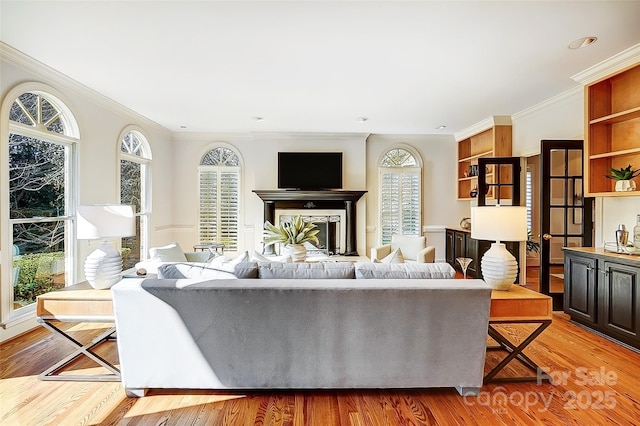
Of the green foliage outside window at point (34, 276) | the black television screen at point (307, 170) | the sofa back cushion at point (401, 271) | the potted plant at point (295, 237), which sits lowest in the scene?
the green foliage outside window at point (34, 276)

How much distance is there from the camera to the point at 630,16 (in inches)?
98.9

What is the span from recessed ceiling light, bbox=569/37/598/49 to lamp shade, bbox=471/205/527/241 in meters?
1.64

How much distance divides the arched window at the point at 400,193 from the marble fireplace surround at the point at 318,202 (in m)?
0.71

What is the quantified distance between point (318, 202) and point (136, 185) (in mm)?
3181

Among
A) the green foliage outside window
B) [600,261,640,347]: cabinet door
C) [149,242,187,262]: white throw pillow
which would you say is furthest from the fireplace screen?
[600,261,640,347]: cabinet door

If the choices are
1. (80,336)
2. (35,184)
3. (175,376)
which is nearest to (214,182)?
(35,184)

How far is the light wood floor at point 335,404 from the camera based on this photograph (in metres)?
2.04

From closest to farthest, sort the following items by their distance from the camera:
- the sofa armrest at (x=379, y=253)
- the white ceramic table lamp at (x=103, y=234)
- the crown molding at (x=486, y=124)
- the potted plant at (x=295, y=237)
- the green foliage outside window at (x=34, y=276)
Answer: the white ceramic table lamp at (x=103, y=234) → the green foliage outside window at (x=34, y=276) → the potted plant at (x=295, y=237) → the sofa armrest at (x=379, y=253) → the crown molding at (x=486, y=124)

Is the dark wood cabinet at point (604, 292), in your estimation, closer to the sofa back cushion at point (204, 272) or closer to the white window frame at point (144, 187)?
the sofa back cushion at point (204, 272)

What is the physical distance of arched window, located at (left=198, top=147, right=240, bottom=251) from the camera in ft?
22.3

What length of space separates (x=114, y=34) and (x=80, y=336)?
2780 mm

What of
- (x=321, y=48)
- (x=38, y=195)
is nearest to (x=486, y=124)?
(x=321, y=48)

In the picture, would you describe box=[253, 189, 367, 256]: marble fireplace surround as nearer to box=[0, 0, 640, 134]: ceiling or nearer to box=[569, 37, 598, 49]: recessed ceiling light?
box=[0, 0, 640, 134]: ceiling

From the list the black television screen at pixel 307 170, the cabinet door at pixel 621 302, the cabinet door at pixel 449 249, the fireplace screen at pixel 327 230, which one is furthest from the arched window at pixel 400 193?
the cabinet door at pixel 621 302
